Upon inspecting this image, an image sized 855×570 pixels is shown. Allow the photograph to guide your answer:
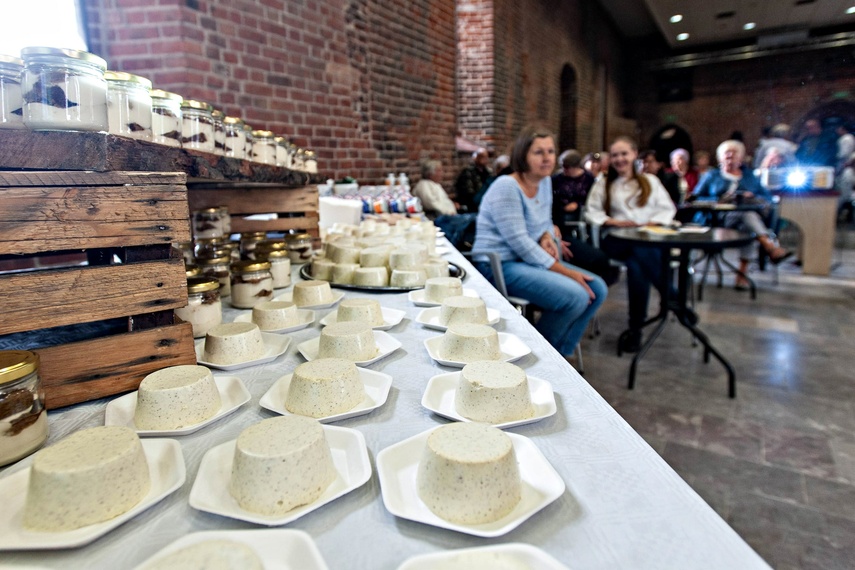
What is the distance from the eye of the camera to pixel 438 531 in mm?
580

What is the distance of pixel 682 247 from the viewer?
296 cm

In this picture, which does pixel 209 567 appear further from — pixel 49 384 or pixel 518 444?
pixel 49 384

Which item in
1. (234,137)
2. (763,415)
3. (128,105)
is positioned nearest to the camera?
(128,105)

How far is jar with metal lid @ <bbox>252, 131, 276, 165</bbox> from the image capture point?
188 cm

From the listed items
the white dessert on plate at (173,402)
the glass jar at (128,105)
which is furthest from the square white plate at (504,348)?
the glass jar at (128,105)

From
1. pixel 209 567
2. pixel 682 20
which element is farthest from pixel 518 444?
pixel 682 20

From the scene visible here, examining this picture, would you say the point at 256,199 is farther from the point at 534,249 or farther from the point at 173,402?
the point at 173,402

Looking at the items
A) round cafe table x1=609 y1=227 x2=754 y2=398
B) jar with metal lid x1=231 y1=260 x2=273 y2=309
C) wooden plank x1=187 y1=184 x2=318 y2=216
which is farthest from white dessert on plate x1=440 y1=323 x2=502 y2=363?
round cafe table x1=609 y1=227 x2=754 y2=398

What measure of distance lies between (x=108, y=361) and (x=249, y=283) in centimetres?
61

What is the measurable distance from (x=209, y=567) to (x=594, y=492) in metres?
0.44

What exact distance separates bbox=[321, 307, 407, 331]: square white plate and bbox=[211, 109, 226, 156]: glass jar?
62 centimetres

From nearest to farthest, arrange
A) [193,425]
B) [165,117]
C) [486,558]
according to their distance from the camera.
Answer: [486,558] < [193,425] < [165,117]

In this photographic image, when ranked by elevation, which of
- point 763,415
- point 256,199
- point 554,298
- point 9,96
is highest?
point 9,96

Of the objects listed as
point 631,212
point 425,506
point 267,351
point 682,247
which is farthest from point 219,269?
point 631,212
